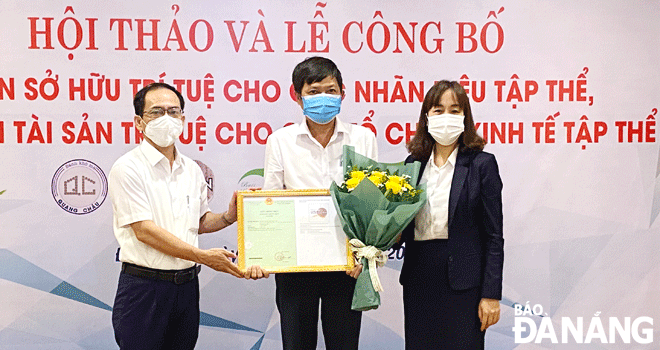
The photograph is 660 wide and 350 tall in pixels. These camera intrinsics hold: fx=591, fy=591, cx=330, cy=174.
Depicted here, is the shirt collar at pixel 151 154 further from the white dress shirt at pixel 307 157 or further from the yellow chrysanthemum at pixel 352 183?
the yellow chrysanthemum at pixel 352 183

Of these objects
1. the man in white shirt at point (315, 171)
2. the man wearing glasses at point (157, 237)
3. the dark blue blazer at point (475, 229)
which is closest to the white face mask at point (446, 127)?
the dark blue blazer at point (475, 229)

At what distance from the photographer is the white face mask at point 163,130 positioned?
2.39 m

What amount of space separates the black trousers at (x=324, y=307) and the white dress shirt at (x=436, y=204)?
15.0 inches

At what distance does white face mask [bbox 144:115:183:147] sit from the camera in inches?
94.2

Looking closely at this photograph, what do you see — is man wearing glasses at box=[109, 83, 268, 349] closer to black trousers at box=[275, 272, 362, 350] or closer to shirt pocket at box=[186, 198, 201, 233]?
shirt pocket at box=[186, 198, 201, 233]

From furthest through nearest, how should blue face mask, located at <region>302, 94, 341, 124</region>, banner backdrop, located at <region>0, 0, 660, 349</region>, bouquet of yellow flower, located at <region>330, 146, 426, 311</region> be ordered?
banner backdrop, located at <region>0, 0, 660, 349</region>
blue face mask, located at <region>302, 94, 341, 124</region>
bouquet of yellow flower, located at <region>330, 146, 426, 311</region>

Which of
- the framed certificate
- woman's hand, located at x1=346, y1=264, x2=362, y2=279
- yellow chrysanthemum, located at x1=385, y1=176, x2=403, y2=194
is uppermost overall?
yellow chrysanthemum, located at x1=385, y1=176, x2=403, y2=194

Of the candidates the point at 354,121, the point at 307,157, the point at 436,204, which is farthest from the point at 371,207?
the point at 354,121

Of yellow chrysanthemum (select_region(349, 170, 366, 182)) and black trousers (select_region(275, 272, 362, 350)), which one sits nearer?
yellow chrysanthemum (select_region(349, 170, 366, 182))

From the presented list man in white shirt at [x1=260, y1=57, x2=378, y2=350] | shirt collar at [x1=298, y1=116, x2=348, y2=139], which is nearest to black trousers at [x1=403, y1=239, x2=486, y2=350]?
man in white shirt at [x1=260, y1=57, x2=378, y2=350]

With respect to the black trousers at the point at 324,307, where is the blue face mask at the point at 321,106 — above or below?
above

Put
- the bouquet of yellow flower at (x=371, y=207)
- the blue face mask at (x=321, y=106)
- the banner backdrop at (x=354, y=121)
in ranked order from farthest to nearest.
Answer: the banner backdrop at (x=354, y=121) < the blue face mask at (x=321, y=106) < the bouquet of yellow flower at (x=371, y=207)

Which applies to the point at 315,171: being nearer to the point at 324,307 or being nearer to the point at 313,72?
the point at 313,72

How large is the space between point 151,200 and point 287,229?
0.56 meters
